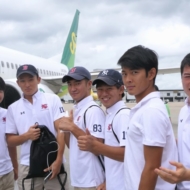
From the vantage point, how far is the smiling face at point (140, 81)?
5.90ft

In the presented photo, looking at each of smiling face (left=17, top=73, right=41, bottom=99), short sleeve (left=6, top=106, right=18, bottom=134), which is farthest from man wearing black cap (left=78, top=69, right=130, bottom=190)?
short sleeve (left=6, top=106, right=18, bottom=134)

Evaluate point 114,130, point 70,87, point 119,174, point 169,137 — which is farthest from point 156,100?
point 70,87

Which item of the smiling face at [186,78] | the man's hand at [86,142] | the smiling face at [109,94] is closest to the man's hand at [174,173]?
the smiling face at [186,78]

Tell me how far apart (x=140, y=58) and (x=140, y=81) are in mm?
127

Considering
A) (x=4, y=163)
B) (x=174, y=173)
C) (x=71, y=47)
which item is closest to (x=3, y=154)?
(x=4, y=163)

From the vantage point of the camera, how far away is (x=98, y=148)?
2.12 m

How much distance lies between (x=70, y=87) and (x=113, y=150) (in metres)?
0.72

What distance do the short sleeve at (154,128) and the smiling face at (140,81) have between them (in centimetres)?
21

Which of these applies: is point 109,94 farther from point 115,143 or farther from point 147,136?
point 147,136

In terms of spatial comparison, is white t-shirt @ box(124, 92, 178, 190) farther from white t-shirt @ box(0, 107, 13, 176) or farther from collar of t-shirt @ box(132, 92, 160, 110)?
white t-shirt @ box(0, 107, 13, 176)

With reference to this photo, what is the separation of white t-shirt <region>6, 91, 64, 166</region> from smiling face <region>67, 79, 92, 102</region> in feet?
1.31

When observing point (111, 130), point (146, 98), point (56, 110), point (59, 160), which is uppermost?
point (146, 98)

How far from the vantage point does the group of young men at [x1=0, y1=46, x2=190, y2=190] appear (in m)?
1.62

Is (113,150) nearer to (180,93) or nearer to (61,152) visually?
(61,152)
